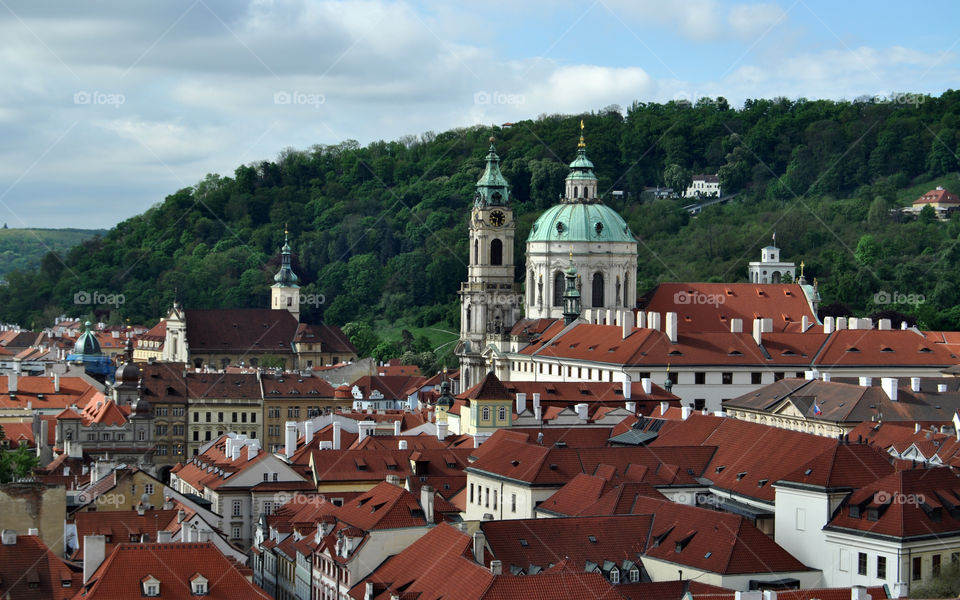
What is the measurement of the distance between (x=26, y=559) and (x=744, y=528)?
19.3 metres

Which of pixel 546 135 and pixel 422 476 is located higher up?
pixel 546 135

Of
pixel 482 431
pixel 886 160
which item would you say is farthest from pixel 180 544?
pixel 886 160

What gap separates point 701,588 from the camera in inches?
1825

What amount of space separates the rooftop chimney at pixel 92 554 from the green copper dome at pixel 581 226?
7644cm

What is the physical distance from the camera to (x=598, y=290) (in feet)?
392

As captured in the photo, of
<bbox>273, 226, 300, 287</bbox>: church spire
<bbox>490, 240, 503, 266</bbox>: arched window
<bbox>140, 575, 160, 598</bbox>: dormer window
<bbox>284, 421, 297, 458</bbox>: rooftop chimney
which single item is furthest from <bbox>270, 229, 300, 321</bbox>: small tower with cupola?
<bbox>140, 575, 160, 598</bbox>: dormer window

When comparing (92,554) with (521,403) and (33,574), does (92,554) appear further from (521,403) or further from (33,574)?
(521,403)

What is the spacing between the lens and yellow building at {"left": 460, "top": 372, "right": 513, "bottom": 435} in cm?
7838

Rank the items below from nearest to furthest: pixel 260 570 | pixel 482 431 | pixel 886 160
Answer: pixel 260 570
pixel 482 431
pixel 886 160

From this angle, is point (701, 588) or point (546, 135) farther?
point (546, 135)

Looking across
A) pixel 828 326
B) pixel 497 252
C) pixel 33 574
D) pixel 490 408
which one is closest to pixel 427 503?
pixel 33 574

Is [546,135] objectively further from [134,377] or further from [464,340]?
[134,377]

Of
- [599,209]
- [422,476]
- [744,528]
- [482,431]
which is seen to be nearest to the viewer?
[744,528]

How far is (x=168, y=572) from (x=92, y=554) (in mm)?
2579
